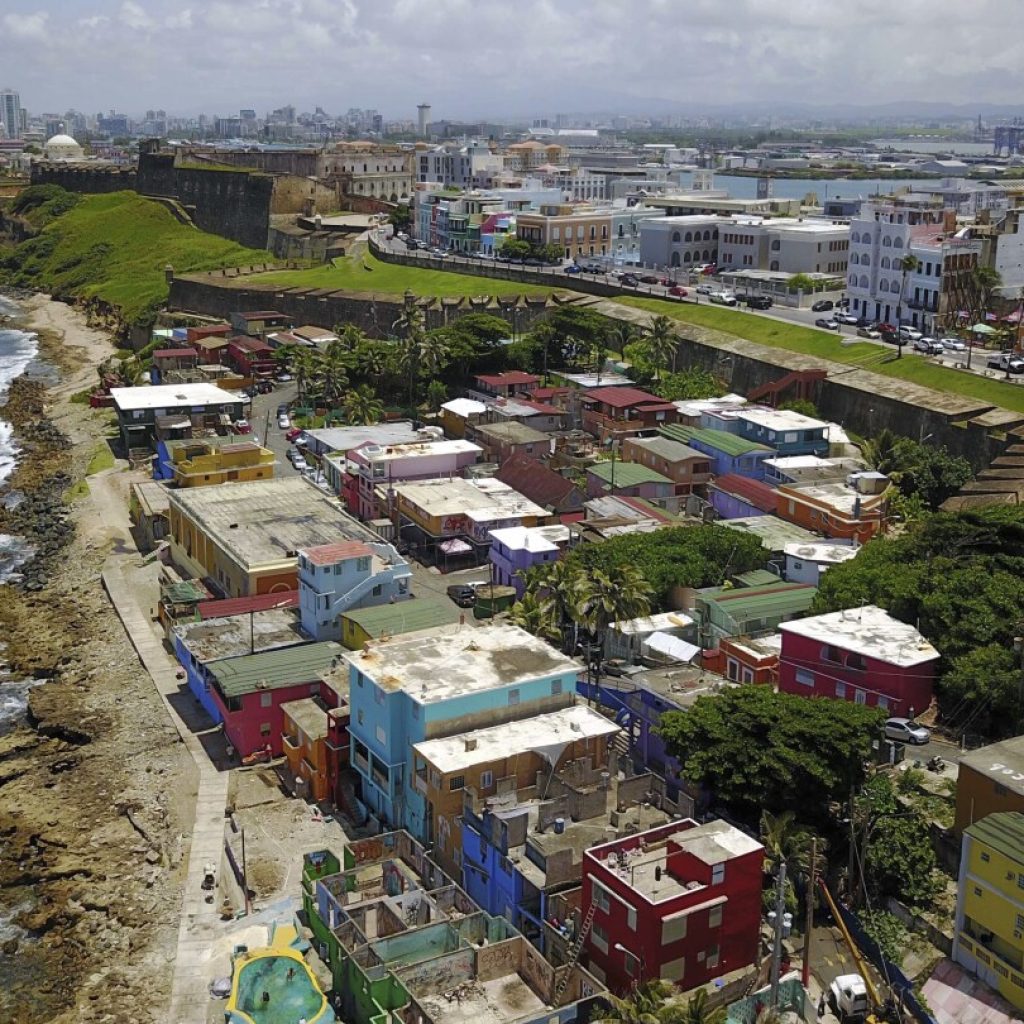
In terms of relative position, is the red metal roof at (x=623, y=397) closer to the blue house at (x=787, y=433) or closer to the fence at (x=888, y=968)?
the blue house at (x=787, y=433)

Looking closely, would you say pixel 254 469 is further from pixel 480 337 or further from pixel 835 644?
pixel 835 644

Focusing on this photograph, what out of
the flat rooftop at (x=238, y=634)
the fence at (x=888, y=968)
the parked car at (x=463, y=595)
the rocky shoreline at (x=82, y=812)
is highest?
the flat rooftop at (x=238, y=634)

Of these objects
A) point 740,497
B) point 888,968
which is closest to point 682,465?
point 740,497

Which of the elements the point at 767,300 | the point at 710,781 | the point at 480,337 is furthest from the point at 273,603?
the point at 767,300

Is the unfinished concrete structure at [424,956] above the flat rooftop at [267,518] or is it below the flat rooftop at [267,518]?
below

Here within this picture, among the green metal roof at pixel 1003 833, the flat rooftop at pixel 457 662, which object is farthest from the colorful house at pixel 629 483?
the green metal roof at pixel 1003 833

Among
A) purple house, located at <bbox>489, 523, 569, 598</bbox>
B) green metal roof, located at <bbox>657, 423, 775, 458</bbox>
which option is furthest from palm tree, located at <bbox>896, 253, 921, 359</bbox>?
purple house, located at <bbox>489, 523, 569, 598</bbox>

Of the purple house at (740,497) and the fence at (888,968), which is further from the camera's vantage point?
the purple house at (740,497)
